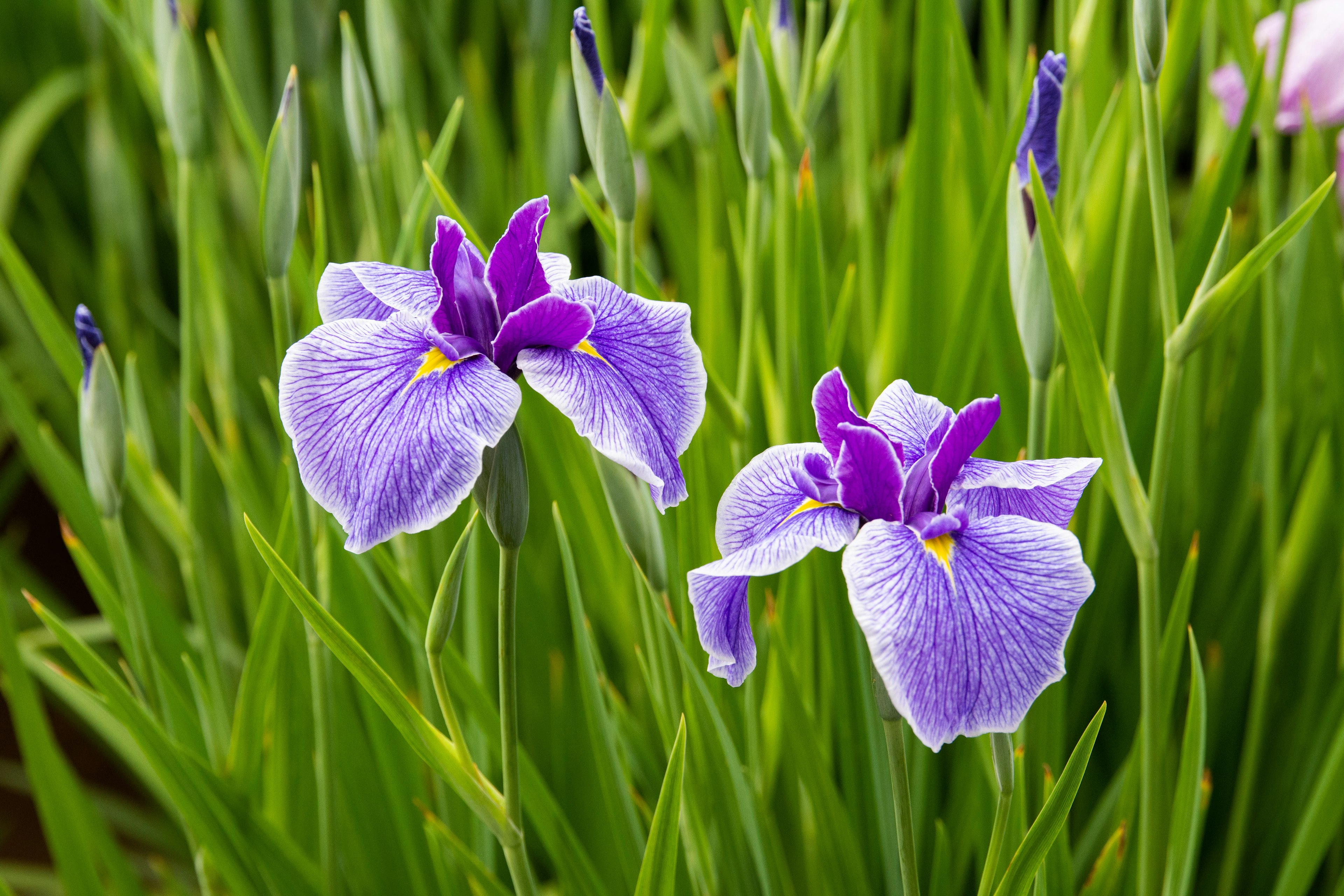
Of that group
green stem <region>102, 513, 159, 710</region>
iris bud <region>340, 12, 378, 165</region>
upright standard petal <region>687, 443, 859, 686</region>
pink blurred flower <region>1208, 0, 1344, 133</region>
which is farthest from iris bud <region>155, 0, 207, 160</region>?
pink blurred flower <region>1208, 0, 1344, 133</region>

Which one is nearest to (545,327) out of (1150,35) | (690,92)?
(1150,35)

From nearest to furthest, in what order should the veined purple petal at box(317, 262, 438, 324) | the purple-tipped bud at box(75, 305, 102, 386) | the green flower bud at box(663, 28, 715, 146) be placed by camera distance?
the veined purple petal at box(317, 262, 438, 324) < the purple-tipped bud at box(75, 305, 102, 386) < the green flower bud at box(663, 28, 715, 146)

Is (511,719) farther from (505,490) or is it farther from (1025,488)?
(1025,488)

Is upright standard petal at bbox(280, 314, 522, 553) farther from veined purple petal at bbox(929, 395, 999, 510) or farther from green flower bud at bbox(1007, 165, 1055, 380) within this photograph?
green flower bud at bbox(1007, 165, 1055, 380)

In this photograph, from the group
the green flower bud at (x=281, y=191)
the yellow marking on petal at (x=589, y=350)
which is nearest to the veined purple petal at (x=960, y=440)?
the yellow marking on petal at (x=589, y=350)

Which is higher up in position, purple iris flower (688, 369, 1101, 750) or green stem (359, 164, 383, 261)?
green stem (359, 164, 383, 261)

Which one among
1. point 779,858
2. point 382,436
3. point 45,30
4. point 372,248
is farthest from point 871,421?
point 45,30

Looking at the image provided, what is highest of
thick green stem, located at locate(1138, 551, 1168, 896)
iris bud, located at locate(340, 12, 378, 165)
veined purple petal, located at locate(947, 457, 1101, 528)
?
iris bud, located at locate(340, 12, 378, 165)

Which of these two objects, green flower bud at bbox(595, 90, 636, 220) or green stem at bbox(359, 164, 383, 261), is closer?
green flower bud at bbox(595, 90, 636, 220)
